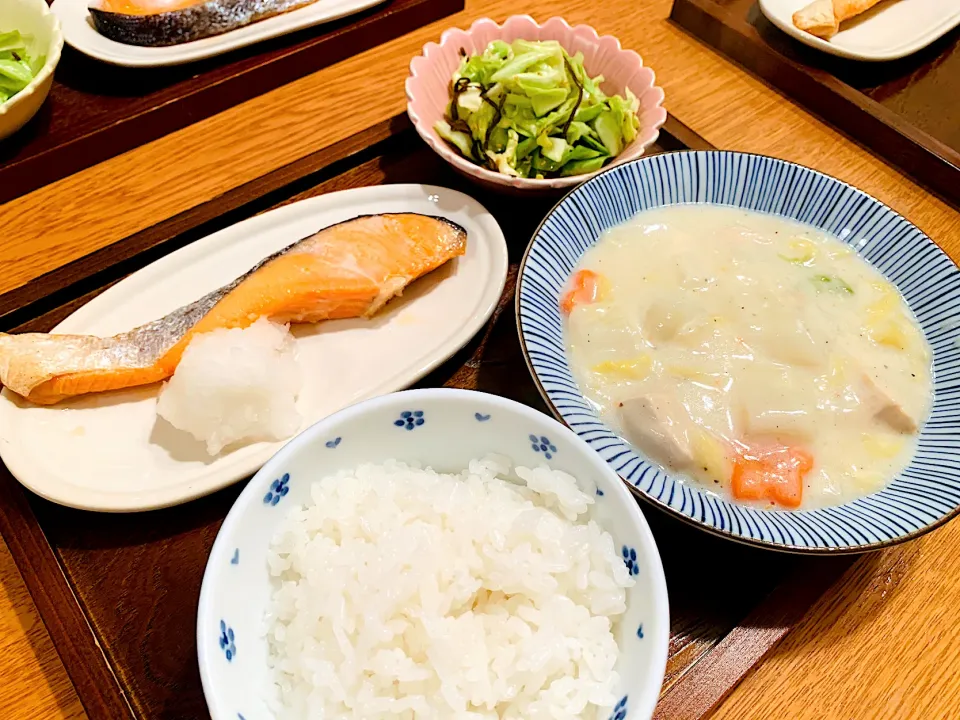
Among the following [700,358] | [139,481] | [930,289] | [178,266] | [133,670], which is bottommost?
[133,670]

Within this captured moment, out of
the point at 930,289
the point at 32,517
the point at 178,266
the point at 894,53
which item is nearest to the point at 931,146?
the point at 894,53

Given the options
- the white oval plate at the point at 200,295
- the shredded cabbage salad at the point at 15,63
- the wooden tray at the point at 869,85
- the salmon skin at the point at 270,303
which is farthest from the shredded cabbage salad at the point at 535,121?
the shredded cabbage salad at the point at 15,63

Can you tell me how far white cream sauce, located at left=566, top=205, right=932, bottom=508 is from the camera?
139cm

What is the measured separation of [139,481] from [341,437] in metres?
0.48

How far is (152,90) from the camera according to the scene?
216 centimetres

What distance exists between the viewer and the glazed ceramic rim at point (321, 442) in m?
0.94

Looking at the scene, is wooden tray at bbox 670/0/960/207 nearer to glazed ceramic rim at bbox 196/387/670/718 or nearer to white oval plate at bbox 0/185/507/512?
white oval plate at bbox 0/185/507/512

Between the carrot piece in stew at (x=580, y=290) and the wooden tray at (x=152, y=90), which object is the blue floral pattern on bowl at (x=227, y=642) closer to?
the carrot piece in stew at (x=580, y=290)

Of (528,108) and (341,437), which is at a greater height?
(528,108)

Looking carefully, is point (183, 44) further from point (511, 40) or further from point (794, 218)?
point (794, 218)

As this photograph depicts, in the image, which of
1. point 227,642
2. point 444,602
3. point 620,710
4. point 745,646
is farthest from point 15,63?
point 745,646

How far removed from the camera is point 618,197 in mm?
1723

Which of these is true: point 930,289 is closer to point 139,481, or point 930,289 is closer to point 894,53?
point 894,53

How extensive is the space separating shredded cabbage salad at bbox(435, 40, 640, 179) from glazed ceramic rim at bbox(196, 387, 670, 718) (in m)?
0.88
